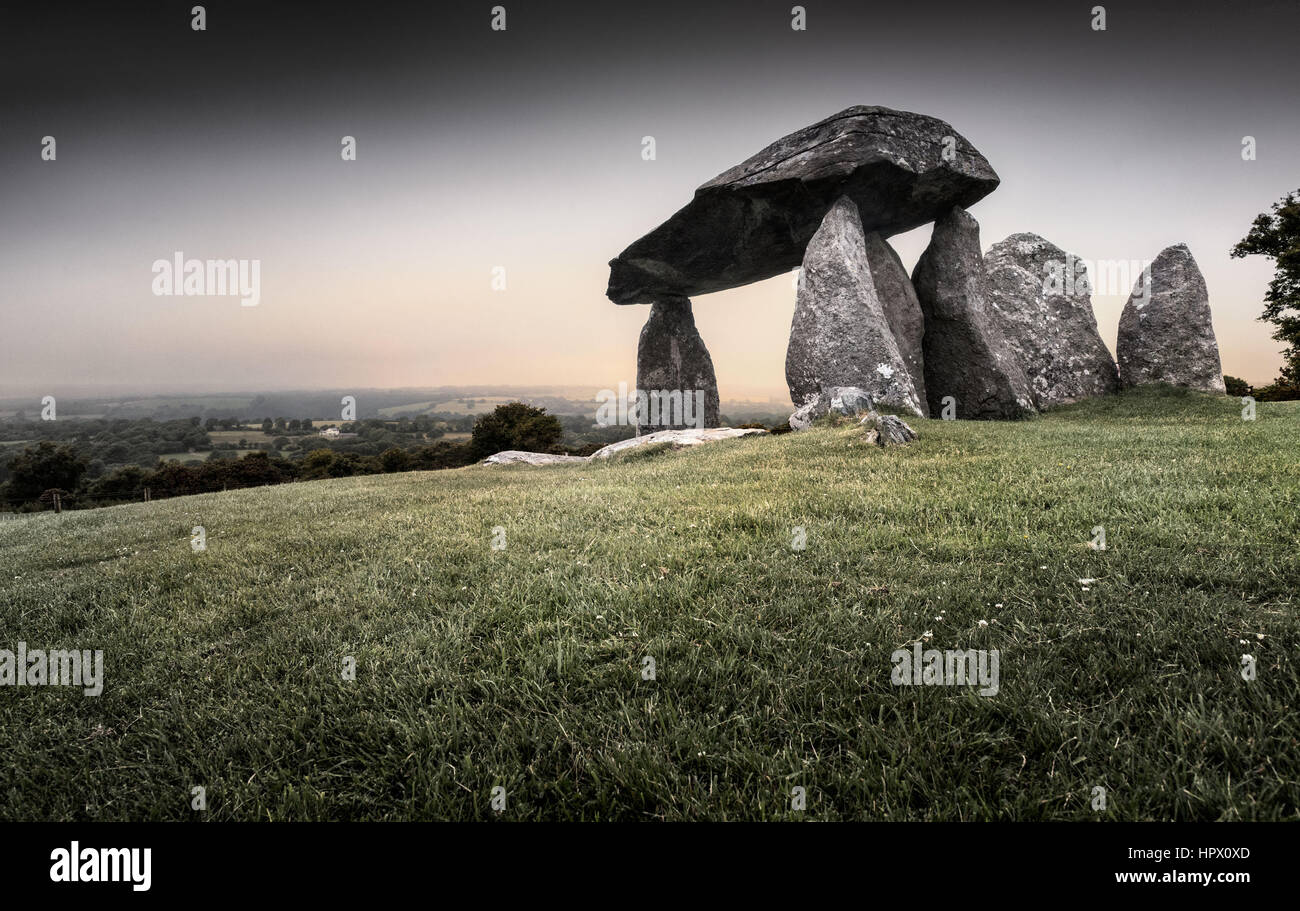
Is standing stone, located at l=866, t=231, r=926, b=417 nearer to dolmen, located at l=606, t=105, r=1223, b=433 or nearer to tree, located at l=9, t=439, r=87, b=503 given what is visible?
dolmen, located at l=606, t=105, r=1223, b=433

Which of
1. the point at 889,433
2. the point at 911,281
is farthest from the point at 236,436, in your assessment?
the point at 889,433

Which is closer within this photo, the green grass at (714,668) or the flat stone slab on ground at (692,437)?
the green grass at (714,668)

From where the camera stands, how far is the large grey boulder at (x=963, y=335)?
13.9 metres

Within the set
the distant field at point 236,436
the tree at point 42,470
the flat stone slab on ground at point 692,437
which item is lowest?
the tree at point 42,470

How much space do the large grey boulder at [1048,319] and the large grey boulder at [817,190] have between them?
3.38 m

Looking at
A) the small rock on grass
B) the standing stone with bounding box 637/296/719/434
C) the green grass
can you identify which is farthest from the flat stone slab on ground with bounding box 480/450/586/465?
the green grass

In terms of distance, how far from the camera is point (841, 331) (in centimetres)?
1214

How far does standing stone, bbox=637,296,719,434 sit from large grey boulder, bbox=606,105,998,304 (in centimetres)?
246

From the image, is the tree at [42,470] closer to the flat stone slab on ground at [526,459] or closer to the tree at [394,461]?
the tree at [394,461]

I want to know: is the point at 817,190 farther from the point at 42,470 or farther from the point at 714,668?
the point at 42,470

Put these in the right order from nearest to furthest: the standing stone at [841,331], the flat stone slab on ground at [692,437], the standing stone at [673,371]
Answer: the standing stone at [841,331], the flat stone slab on ground at [692,437], the standing stone at [673,371]

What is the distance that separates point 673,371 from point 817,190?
7.77 metres

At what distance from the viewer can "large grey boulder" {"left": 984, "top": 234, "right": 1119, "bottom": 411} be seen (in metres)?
15.5

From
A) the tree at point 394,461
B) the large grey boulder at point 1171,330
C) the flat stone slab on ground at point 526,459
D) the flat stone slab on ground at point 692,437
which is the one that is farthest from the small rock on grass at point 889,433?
the tree at point 394,461
